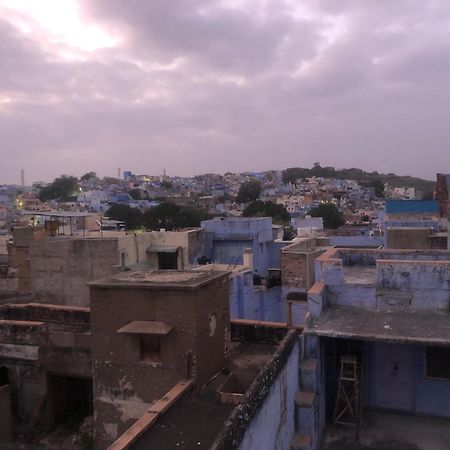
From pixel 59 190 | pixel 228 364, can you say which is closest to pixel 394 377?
pixel 228 364

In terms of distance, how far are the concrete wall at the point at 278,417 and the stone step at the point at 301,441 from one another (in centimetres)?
10

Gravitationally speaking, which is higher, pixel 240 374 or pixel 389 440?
pixel 240 374

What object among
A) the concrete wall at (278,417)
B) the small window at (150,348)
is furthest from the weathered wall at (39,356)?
the concrete wall at (278,417)

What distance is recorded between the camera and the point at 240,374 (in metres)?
9.56

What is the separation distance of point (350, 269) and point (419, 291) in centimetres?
276

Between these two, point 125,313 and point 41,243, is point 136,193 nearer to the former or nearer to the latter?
point 41,243

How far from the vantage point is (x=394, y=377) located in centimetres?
1005

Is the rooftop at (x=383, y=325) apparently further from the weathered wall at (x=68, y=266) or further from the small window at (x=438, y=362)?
the weathered wall at (x=68, y=266)

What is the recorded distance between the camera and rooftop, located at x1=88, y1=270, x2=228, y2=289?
879cm

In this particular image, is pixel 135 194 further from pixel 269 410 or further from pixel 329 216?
pixel 269 410

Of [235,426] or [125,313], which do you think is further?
[125,313]

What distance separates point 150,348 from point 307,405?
282 centimetres

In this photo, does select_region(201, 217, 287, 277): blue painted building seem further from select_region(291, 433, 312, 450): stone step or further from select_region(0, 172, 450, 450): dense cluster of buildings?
select_region(291, 433, 312, 450): stone step

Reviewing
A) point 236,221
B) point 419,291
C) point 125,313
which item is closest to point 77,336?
point 125,313
